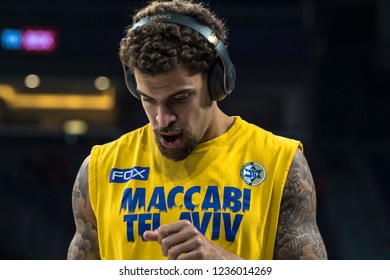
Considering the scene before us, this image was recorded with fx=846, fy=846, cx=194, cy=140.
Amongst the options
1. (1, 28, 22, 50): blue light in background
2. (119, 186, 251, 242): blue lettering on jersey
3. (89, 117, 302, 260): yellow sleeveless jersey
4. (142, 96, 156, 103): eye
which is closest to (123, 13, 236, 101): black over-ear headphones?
(142, 96, 156, 103): eye

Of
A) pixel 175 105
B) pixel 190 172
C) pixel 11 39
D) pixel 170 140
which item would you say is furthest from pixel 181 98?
pixel 11 39

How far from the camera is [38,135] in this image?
11883 millimetres

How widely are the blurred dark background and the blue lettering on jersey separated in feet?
27.1

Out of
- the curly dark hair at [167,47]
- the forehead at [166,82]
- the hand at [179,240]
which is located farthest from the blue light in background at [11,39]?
the hand at [179,240]

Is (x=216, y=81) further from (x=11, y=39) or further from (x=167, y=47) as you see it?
(x=11, y=39)

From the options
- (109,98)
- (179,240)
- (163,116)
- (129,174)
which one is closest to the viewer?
(179,240)

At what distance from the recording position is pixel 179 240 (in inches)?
98.3

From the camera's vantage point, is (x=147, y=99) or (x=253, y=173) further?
(x=253, y=173)

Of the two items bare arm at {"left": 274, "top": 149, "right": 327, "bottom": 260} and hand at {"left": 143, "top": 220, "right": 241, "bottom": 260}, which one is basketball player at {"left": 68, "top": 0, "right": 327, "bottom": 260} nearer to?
bare arm at {"left": 274, "top": 149, "right": 327, "bottom": 260}

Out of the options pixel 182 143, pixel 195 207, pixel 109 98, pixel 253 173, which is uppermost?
pixel 109 98

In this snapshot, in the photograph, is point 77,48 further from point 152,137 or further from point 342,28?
point 152,137

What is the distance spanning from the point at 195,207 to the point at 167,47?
1.85ft

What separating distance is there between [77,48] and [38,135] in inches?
56.4

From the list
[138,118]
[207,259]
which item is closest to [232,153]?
[207,259]
